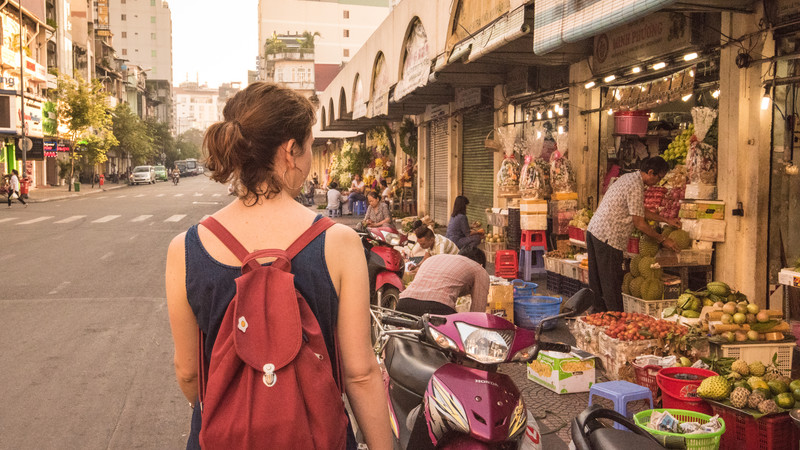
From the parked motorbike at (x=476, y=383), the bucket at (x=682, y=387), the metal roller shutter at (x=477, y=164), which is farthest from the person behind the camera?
the metal roller shutter at (x=477, y=164)

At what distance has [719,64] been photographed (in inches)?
336

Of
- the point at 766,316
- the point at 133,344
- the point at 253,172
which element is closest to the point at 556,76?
the point at 766,316

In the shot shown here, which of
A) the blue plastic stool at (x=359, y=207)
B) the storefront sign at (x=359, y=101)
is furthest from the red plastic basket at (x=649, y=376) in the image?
the blue plastic stool at (x=359, y=207)

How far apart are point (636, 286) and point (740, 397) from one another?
351cm

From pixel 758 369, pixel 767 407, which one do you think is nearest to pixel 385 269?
pixel 758 369

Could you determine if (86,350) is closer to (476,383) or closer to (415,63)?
(476,383)

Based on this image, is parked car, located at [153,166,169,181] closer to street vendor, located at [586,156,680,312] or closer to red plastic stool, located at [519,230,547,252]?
red plastic stool, located at [519,230,547,252]

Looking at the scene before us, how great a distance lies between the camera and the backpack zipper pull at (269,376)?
1696mm

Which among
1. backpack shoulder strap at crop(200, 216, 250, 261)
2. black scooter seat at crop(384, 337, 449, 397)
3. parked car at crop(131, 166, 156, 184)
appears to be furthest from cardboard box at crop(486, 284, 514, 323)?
parked car at crop(131, 166, 156, 184)

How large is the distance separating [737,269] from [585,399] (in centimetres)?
301

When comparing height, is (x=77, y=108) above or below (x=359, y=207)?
above

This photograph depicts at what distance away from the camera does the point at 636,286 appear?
26.8 feet

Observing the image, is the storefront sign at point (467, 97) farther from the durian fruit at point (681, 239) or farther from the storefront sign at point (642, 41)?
the durian fruit at point (681, 239)

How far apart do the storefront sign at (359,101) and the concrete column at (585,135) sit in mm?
11259
